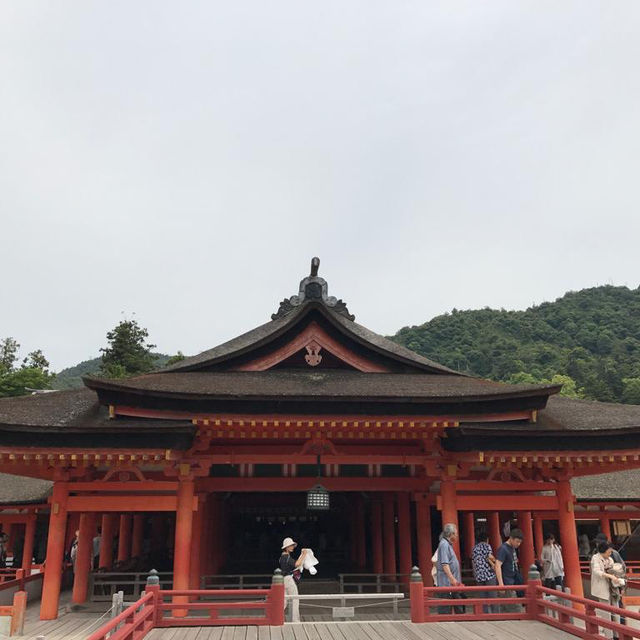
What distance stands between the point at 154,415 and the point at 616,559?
10.8m

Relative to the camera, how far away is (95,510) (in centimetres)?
1439

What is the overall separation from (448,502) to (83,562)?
9.92m

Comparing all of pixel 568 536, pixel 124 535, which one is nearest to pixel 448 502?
pixel 568 536

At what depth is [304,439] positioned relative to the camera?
15.8m

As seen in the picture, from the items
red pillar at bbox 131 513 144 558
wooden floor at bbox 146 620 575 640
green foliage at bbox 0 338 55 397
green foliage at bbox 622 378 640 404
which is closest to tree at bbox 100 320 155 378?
green foliage at bbox 0 338 55 397

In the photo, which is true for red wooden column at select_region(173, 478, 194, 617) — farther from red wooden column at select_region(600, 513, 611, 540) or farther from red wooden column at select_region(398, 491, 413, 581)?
red wooden column at select_region(600, 513, 611, 540)

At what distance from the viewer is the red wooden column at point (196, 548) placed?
1559 cm

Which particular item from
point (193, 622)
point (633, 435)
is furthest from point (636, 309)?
point (193, 622)

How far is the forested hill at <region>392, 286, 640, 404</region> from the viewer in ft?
319

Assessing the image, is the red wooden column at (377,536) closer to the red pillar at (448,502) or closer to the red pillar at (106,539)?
the red pillar at (448,502)

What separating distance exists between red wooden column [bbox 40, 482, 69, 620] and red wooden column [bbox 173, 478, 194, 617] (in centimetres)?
287

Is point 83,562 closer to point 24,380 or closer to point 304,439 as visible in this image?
point 304,439

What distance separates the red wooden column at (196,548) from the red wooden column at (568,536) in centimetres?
983

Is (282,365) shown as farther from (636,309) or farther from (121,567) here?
(636,309)
